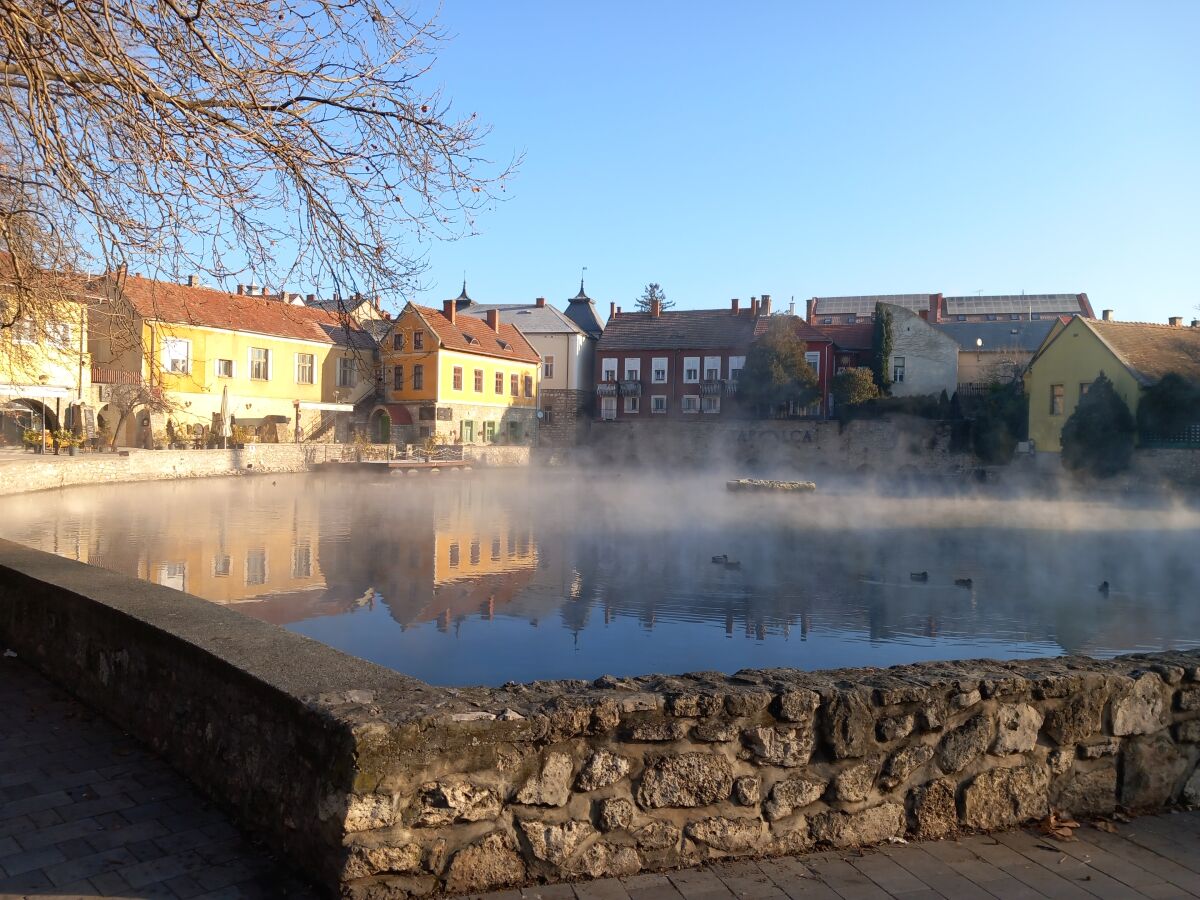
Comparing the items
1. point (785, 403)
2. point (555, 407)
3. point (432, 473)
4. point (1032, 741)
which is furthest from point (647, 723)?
point (555, 407)

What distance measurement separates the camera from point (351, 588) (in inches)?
442

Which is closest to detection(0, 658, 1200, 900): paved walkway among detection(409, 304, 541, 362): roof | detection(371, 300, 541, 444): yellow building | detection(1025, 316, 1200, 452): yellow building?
detection(1025, 316, 1200, 452): yellow building

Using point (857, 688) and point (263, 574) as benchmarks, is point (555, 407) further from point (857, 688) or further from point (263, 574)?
point (857, 688)

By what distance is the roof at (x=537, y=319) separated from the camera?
57.8 m

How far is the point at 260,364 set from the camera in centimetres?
4088

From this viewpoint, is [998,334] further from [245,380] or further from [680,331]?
[245,380]

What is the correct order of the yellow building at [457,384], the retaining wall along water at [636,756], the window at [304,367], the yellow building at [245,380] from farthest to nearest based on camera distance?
the yellow building at [457,384] → the window at [304,367] → the yellow building at [245,380] → the retaining wall along water at [636,756]

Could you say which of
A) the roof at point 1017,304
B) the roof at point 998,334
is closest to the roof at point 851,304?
the roof at point 1017,304

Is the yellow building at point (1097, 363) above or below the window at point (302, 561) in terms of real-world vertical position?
above

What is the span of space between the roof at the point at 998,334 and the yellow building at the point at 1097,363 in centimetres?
1538

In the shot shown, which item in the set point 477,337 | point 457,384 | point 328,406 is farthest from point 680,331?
point 328,406

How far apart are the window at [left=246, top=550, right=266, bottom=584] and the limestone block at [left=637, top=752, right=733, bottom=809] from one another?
9.47 meters

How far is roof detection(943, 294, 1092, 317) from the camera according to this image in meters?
71.2

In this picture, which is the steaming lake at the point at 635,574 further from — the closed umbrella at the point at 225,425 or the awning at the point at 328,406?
the awning at the point at 328,406
